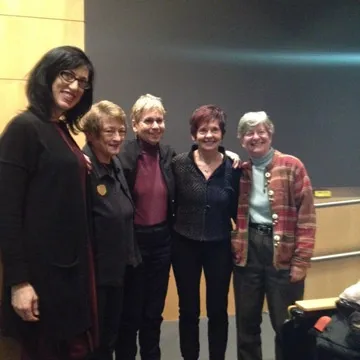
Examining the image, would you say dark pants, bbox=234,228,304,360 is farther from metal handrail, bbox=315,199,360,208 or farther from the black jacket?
metal handrail, bbox=315,199,360,208

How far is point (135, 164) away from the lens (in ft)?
6.49

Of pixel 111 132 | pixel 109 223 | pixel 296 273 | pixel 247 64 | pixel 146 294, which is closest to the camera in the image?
pixel 109 223

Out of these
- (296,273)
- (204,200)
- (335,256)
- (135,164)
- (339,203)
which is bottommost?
(335,256)

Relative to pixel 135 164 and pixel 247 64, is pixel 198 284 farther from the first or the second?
pixel 247 64

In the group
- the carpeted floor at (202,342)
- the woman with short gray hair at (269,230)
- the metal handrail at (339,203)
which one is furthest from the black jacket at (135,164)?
the metal handrail at (339,203)

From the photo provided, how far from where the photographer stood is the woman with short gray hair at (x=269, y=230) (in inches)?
76.2

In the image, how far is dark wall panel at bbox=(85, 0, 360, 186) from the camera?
2.63m

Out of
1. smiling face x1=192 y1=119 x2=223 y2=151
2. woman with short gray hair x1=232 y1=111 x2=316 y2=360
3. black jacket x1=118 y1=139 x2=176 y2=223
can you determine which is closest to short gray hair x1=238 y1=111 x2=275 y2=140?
woman with short gray hair x1=232 y1=111 x2=316 y2=360

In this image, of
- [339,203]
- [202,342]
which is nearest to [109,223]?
[202,342]

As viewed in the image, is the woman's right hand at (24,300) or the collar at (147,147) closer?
the woman's right hand at (24,300)

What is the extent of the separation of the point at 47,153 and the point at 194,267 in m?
0.95

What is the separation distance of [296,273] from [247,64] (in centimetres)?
141

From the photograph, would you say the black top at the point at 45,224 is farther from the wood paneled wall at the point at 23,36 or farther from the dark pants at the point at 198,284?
the wood paneled wall at the point at 23,36

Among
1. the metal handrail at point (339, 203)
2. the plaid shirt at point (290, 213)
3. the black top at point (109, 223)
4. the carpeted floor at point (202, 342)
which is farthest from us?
the metal handrail at point (339, 203)
